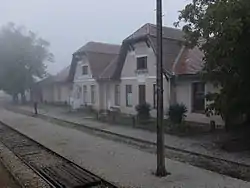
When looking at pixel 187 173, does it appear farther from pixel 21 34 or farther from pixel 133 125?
pixel 21 34

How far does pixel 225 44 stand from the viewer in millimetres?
12094

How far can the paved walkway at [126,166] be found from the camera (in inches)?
351

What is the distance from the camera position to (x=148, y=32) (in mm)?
25141

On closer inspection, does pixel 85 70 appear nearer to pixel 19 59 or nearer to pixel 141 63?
pixel 141 63

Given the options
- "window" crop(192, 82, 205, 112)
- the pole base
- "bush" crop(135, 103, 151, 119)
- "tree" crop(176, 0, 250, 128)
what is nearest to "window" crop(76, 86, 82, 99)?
"bush" crop(135, 103, 151, 119)

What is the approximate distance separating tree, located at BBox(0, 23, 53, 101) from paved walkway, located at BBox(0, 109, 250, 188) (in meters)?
→ 35.1

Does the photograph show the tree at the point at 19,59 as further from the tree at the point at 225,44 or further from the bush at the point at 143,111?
the tree at the point at 225,44

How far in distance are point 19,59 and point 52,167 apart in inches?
1647

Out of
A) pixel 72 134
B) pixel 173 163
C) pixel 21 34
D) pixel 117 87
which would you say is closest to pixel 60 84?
pixel 21 34

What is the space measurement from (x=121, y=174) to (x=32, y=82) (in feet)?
147

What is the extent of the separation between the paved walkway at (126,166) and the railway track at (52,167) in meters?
0.30

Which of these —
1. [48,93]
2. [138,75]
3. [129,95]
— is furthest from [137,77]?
[48,93]

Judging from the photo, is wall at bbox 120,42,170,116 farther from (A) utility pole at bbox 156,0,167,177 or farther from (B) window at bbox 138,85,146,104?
(A) utility pole at bbox 156,0,167,177

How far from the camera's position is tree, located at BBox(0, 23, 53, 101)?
50.8 m
